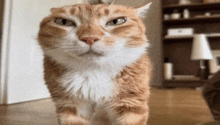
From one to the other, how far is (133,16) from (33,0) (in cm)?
121

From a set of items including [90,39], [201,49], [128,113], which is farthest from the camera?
[201,49]

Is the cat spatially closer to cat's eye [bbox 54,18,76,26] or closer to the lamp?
cat's eye [bbox 54,18,76,26]

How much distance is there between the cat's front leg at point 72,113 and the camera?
637mm

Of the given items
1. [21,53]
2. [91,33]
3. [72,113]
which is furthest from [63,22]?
[21,53]

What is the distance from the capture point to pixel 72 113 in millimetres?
652

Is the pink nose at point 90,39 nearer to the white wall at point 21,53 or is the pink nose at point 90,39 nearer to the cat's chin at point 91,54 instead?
the cat's chin at point 91,54

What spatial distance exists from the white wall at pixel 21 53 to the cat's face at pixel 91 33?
829 mm

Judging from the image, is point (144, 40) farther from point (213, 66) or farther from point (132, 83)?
point (213, 66)

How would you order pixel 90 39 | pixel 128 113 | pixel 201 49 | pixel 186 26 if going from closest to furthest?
1. pixel 90 39
2. pixel 128 113
3. pixel 201 49
4. pixel 186 26

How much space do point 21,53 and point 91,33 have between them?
3.85ft

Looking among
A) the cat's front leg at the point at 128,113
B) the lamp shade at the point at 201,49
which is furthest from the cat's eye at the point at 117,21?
the lamp shade at the point at 201,49

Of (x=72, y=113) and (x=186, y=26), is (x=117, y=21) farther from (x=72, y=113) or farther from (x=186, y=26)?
(x=186, y=26)

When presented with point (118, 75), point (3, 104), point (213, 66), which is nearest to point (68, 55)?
point (118, 75)

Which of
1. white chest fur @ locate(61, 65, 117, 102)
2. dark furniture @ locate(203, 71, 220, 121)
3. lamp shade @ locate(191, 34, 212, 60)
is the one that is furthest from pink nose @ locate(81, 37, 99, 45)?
lamp shade @ locate(191, 34, 212, 60)
